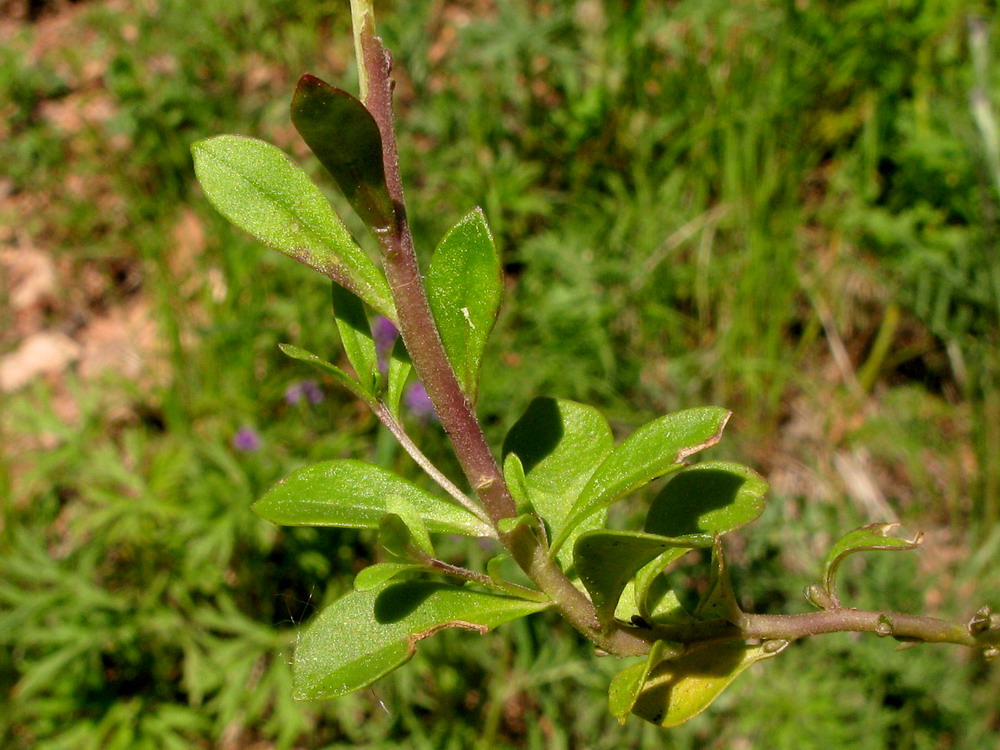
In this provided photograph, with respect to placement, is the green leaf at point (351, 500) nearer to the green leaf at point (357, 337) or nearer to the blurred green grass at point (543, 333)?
the green leaf at point (357, 337)

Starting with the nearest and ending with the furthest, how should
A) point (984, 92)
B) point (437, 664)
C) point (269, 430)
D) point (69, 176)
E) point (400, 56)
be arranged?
point (437, 664) < point (984, 92) < point (269, 430) < point (400, 56) < point (69, 176)

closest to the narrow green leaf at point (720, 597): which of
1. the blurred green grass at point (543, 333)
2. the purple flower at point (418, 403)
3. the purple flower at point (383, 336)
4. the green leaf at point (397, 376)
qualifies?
the green leaf at point (397, 376)

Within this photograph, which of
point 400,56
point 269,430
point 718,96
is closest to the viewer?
point 269,430

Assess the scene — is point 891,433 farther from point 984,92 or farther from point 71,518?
point 71,518

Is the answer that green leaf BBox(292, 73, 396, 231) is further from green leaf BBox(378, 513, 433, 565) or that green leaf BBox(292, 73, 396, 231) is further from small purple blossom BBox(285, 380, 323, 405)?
small purple blossom BBox(285, 380, 323, 405)

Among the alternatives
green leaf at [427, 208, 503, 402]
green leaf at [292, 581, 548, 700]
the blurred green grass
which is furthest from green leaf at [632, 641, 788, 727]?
the blurred green grass

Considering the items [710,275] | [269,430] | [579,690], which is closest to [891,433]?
[710,275]
